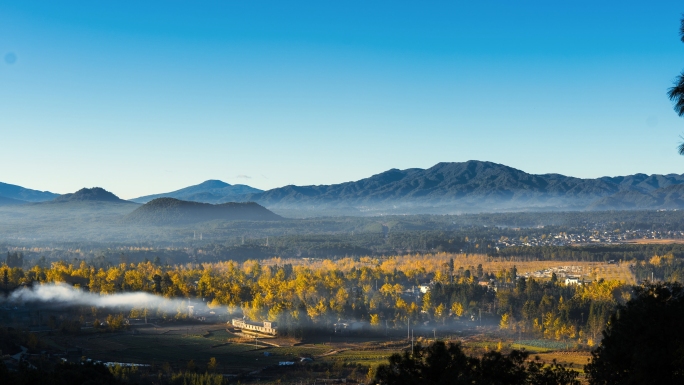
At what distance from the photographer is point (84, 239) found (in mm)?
163000

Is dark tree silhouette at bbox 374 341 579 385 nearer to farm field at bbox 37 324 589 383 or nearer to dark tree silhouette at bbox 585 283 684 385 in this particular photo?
dark tree silhouette at bbox 585 283 684 385

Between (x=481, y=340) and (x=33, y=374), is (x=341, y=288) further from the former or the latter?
(x=33, y=374)

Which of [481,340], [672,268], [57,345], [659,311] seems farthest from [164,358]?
[672,268]

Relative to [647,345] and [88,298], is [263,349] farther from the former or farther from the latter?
[647,345]

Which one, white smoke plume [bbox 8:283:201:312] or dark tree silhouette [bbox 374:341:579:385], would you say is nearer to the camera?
dark tree silhouette [bbox 374:341:579:385]

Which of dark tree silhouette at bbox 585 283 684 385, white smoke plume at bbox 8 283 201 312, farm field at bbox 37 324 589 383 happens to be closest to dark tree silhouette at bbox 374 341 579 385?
dark tree silhouette at bbox 585 283 684 385

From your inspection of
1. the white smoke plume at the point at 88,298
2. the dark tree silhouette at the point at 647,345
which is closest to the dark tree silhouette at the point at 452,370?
the dark tree silhouette at the point at 647,345

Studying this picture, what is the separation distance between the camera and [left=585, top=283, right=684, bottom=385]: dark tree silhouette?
16203 millimetres

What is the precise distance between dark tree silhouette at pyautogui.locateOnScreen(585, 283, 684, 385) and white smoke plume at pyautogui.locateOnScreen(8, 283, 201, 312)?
53.0 metres

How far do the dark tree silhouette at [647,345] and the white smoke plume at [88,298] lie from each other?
5301 centimetres

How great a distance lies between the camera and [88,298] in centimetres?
6812

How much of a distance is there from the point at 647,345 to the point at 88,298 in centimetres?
6120

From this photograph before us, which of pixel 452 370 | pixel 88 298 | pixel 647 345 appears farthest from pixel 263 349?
pixel 647 345

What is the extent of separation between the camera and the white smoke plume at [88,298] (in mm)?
65500
